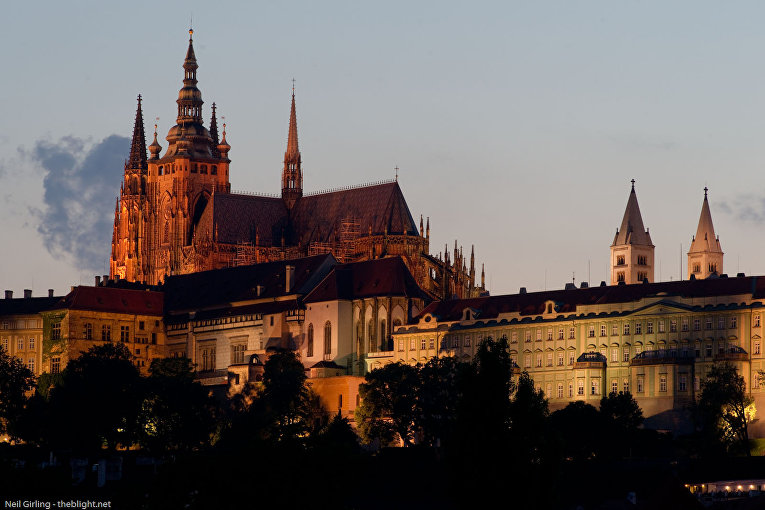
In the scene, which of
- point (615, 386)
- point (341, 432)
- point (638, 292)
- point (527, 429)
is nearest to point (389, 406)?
point (341, 432)

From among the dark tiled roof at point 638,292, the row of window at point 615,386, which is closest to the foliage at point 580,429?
the row of window at point 615,386

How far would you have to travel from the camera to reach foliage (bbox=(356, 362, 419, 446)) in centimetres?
18250

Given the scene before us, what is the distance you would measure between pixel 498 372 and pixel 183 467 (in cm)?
2572

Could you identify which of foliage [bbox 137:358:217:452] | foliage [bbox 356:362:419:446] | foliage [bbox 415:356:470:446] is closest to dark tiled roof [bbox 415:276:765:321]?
foliage [bbox 415:356:470:446]

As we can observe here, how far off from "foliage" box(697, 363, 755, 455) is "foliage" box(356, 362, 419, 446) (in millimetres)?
22929

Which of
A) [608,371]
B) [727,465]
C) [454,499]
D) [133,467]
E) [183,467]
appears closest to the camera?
[454,499]

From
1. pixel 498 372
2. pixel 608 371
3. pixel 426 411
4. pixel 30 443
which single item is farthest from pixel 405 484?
pixel 498 372

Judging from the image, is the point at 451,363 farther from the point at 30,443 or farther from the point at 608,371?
the point at 30,443

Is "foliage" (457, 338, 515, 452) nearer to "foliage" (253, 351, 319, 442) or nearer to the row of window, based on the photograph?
the row of window

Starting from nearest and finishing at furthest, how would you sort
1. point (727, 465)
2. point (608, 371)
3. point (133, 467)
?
point (727, 465)
point (133, 467)
point (608, 371)

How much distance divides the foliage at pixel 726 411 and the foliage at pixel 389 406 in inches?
903

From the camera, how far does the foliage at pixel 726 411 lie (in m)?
170

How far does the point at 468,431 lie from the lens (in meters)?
97.4

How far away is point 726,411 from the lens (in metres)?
172
